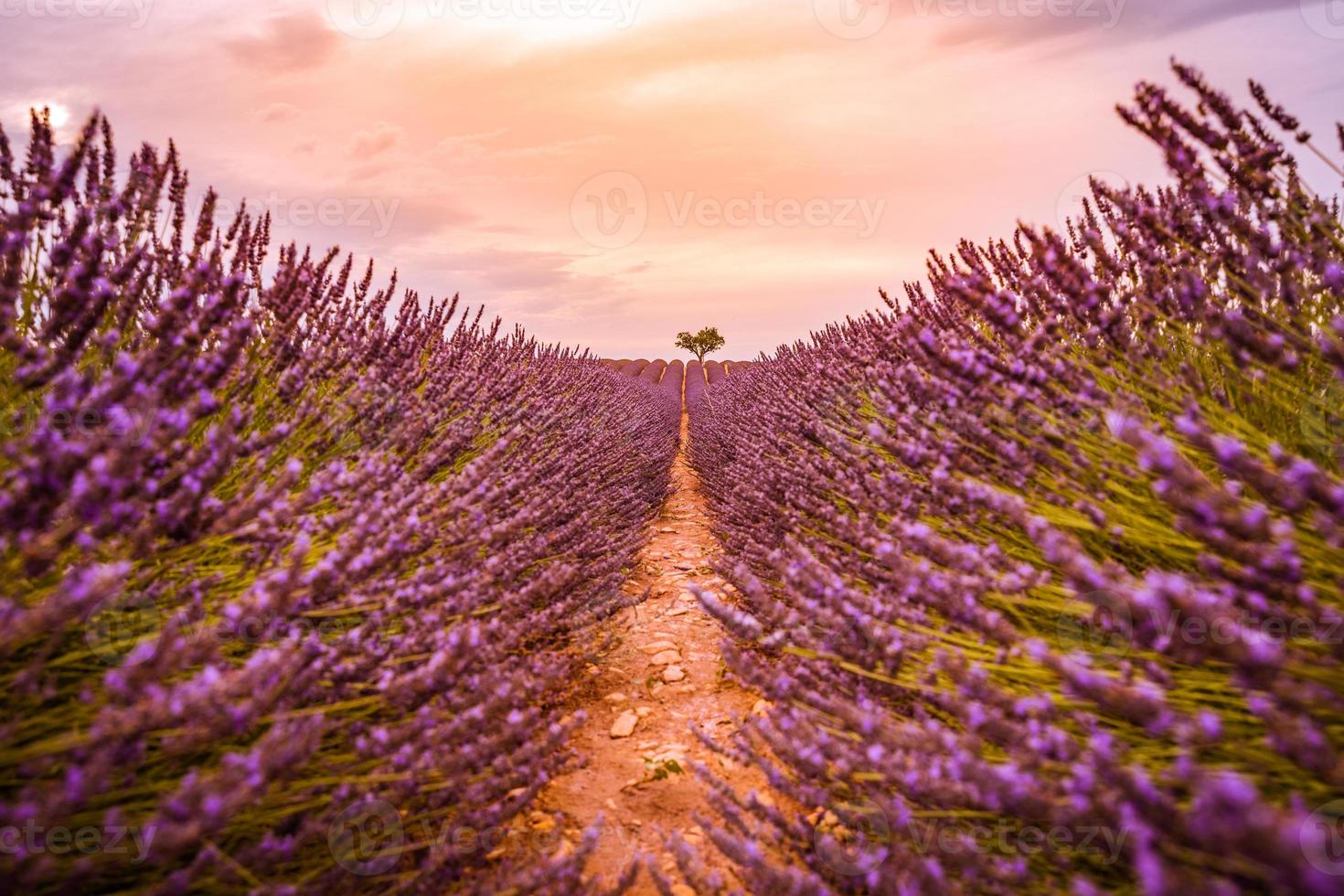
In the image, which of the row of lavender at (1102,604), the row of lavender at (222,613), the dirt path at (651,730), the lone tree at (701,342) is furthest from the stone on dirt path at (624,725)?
the lone tree at (701,342)

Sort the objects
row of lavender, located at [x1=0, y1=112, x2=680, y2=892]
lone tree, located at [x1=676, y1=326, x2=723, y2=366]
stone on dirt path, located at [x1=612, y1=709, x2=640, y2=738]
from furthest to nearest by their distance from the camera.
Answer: lone tree, located at [x1=676, y1=326, x2=723, y2=366] < stone on dirt path, located at [x1=612, y1=709, x2=640, y2=738] < row of lavender, located at [x1=0, y1=112, x2=680, y2=892]

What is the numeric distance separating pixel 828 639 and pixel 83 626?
4.84ft

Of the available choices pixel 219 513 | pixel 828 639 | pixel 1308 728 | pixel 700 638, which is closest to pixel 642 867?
pixel 828 639

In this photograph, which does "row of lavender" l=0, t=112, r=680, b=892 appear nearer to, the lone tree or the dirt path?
the dirt path

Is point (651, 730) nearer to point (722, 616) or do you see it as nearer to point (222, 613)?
point (722, 616)

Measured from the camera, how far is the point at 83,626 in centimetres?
123

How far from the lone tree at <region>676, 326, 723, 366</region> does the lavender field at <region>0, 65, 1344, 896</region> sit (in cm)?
3615

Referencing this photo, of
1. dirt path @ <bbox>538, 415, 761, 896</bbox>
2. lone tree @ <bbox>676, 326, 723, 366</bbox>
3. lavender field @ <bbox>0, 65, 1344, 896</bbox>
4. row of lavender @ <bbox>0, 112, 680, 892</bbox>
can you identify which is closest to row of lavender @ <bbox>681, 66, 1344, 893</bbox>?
lavender field @ <bbox>0, 65, 1344, 896</bbox>

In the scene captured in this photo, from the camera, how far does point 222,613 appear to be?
141cm

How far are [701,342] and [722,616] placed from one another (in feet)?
124

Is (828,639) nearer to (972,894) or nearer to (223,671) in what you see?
(972,894)

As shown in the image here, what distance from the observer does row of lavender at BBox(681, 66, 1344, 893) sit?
820 mm

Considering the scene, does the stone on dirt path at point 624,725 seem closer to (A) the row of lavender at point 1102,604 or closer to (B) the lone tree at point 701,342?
(A) the row of lavender at point 1102,604

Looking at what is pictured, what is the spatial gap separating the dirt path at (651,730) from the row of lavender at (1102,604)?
29 cm
